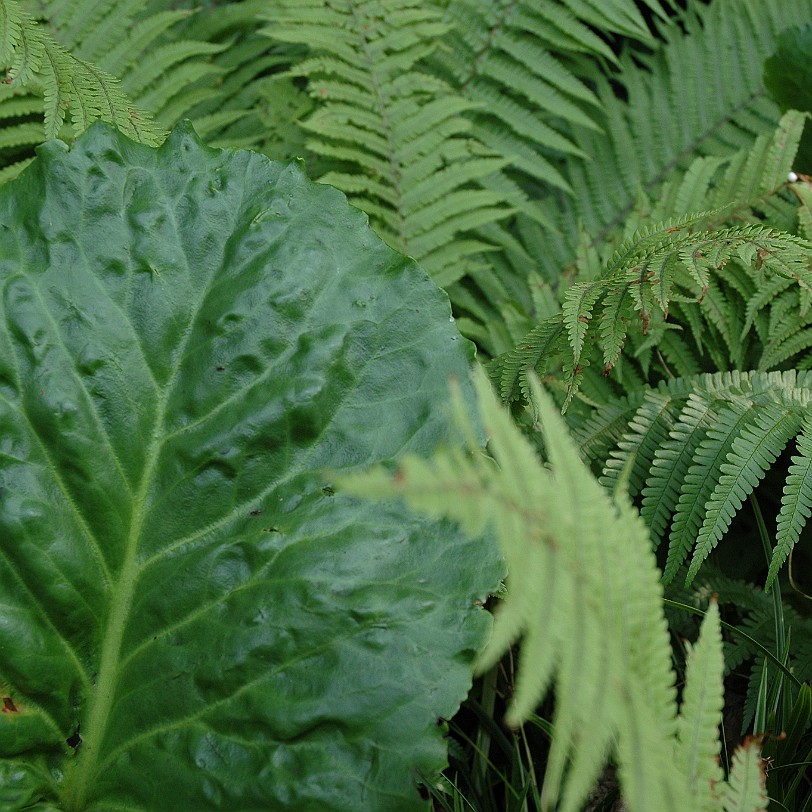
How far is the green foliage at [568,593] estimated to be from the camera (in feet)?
1.99

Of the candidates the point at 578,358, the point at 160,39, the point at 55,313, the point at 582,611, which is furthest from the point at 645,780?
the point at 160,39

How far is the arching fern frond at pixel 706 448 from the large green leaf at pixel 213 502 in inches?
19.3

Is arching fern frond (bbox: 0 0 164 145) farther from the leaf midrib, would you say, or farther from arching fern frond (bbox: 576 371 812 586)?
arching fern frond (bbox: 576 371 812 586)

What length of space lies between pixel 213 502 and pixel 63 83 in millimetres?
927

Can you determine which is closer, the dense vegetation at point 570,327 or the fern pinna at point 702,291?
the dense vegetation at point 570,327

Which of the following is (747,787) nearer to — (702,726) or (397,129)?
(702,726)

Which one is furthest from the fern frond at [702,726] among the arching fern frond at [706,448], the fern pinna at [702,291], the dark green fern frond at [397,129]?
the dark green fern frond at [397,129]

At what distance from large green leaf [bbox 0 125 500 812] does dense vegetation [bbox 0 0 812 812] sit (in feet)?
0.04

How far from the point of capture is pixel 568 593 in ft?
2.18

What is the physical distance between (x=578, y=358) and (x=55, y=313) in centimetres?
87

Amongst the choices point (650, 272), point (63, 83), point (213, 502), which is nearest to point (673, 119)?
point (650, 272)

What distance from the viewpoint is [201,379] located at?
4.07 ft

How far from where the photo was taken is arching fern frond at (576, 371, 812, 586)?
1.42m

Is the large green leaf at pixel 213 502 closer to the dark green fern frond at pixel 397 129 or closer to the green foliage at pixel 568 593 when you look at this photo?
the green foliage at pixel 568 593
